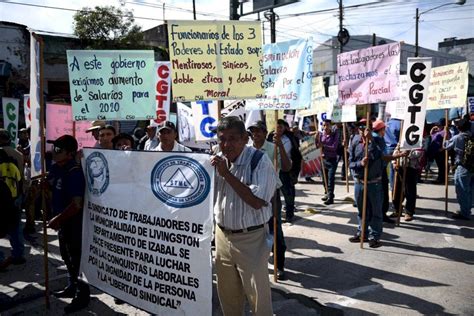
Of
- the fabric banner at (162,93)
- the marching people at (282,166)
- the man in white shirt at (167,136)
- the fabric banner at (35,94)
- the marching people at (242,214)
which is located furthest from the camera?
the fabric banner at (162,93)

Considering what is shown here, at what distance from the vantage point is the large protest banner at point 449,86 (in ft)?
26.2

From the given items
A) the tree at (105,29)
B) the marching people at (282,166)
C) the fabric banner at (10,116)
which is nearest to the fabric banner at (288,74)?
the marching people at (282,166)

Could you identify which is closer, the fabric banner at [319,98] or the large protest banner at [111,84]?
the large protest banner at [111,84]

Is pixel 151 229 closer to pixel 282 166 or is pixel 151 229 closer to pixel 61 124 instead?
pixel 282 166

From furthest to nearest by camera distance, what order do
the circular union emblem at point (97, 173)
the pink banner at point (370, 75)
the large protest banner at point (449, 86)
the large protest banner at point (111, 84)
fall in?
the large protest banner at point (449, 86)
the pink banner at point (370, 75)
the large protest banner at point (111, 84)
the circular union emblem at point (97, 173)

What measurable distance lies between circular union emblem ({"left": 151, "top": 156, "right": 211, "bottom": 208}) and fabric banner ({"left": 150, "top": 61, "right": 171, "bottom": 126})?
3671 mm

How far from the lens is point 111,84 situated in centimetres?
536

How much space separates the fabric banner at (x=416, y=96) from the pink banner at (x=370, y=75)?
0.76 meters

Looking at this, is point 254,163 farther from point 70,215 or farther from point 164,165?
point 70,215

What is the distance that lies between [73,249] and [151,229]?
1292 millimetres

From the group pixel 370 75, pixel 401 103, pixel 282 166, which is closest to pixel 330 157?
pixel 401 103

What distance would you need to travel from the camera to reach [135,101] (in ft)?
18.0

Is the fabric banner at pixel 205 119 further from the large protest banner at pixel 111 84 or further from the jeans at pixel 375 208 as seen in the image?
the jeans at pixel 375 208

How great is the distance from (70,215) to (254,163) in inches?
79.8
